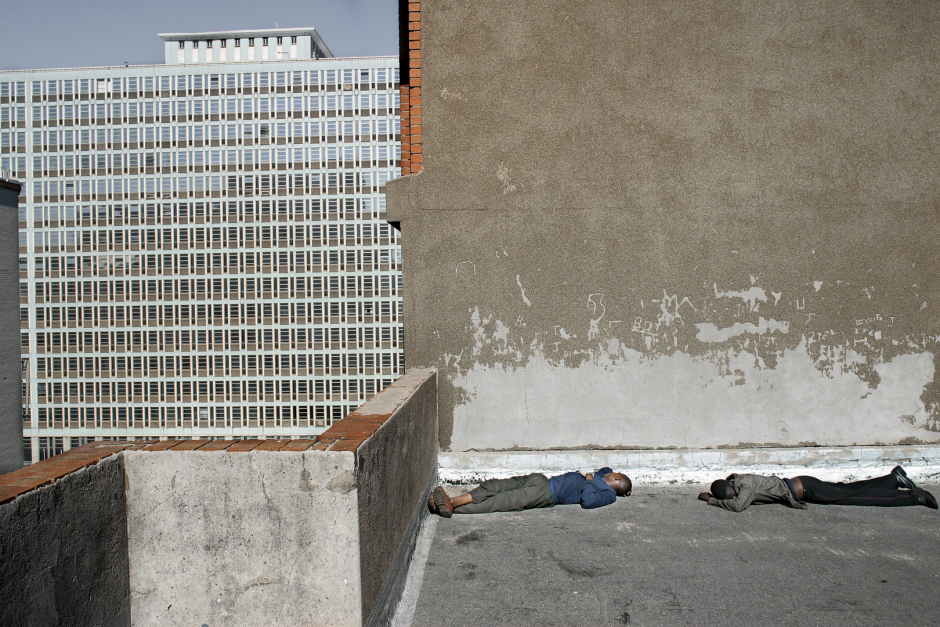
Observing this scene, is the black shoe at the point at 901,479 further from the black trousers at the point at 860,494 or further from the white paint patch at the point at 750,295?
the white paint patch at the point at 750,295

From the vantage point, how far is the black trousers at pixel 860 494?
4.72 meters

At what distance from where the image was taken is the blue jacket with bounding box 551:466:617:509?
4652mm

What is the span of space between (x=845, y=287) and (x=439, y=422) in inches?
152

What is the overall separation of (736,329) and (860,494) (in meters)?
1.63

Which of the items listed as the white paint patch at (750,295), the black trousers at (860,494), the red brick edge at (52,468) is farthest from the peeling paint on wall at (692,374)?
the red brick edge at (52,468)

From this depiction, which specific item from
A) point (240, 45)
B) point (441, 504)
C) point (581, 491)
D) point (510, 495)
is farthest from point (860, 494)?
point (240, 45)

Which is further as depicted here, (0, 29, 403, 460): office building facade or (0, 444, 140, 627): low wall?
(0, 29, 403, 460): office building facade

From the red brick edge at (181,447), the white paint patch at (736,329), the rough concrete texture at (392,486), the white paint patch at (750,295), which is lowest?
the rough concrete texture at (392,486)

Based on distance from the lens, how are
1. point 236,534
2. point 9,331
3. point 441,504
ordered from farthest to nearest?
point 9,331 → point 441,504 → point 236,534

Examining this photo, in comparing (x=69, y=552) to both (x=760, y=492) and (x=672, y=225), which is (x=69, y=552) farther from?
(x=672, y=225)

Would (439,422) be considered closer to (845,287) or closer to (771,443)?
(771,443)

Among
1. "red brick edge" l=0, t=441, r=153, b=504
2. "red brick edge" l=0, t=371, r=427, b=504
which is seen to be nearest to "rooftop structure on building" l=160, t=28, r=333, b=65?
"red brick edge" l=0, t=371, r=427, b=504

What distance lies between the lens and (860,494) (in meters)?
4.77

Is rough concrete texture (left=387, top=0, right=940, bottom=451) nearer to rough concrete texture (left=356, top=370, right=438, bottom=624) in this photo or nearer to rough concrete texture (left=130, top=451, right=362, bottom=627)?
rough concrete texture (left=356, top=370, right=438, bottom=624)
